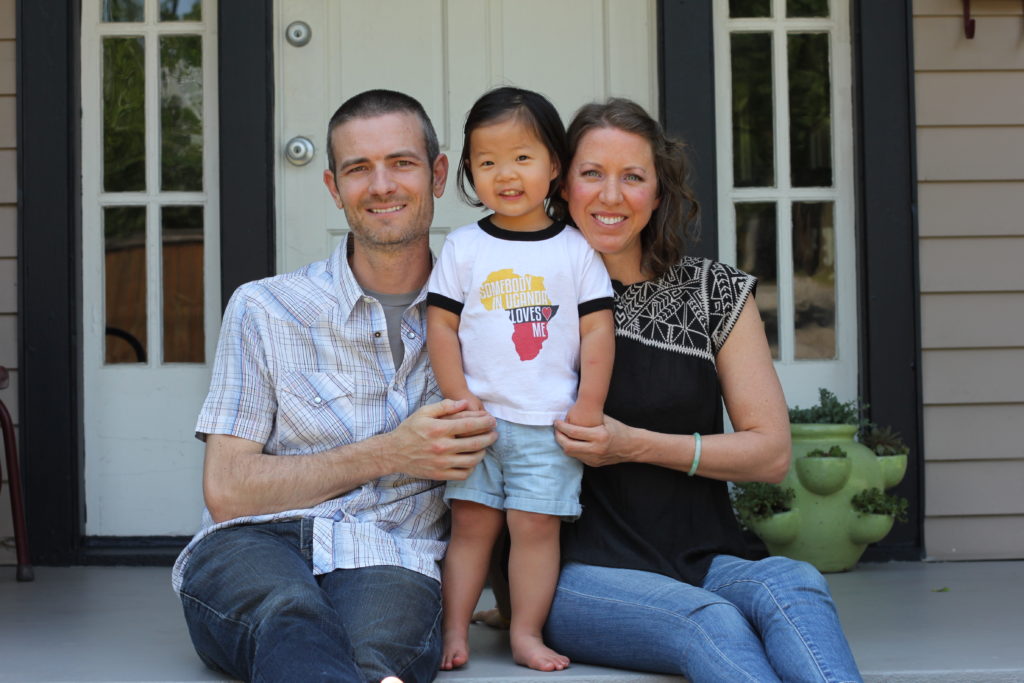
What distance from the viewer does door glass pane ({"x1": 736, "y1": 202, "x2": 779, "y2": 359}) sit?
3.42 m

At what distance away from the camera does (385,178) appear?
7.27 feet

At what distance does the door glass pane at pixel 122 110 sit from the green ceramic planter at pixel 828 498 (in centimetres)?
200

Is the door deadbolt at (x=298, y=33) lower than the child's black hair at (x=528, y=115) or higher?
higher

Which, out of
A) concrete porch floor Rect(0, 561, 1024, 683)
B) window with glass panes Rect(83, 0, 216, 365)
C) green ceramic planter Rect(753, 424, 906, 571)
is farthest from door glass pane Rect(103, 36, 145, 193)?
green ceramic planter Rect(753, 424, 906, 571)

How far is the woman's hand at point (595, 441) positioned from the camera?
6.88ft

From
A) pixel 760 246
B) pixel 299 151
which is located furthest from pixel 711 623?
pixel 299 151

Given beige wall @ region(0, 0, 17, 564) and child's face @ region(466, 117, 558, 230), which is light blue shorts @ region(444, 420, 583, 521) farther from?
beige wall @ region(0, 0, 17, 564)

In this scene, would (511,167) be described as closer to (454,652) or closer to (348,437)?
(348,437)

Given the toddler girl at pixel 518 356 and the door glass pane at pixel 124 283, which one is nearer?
the toddler girl at pixel 518 356

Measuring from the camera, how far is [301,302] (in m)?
2.28

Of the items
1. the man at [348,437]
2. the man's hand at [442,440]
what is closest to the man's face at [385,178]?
the man at [348,437]

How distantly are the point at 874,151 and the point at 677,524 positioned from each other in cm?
156

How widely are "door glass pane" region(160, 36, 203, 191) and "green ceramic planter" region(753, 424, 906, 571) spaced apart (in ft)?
6.08

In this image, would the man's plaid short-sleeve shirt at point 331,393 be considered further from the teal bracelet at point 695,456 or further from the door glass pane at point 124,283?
the door glass pane at point 124,283
